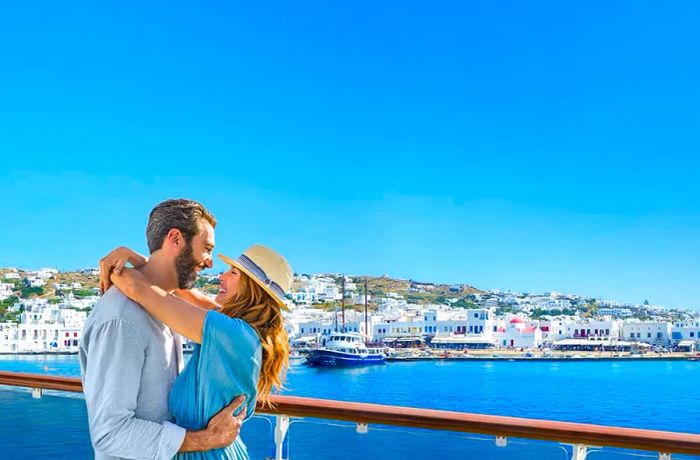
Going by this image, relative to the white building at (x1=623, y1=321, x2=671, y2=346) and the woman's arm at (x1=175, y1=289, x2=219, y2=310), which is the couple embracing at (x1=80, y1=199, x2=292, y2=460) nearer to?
the woman's arm at (x1=175, y1=289, x2=219, y2=310)

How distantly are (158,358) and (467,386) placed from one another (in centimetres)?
5052

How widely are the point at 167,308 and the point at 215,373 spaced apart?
5.6 inches

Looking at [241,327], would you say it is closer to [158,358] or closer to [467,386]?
[158,358]

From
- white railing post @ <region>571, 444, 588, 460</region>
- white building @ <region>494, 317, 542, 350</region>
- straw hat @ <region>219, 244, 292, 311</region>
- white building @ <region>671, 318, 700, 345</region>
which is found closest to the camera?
straw hat @ <region>219, 244, 292, 311</region>

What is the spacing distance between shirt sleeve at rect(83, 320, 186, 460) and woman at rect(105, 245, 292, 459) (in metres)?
0.07

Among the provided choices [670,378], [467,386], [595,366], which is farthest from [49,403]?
[595,366]

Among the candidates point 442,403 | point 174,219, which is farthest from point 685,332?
point 174,219

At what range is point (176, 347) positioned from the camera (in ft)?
4.72

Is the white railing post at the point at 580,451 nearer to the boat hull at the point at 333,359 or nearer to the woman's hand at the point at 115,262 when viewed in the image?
the woman's hand at the point at 115,262

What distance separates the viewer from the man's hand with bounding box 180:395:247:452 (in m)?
1.33

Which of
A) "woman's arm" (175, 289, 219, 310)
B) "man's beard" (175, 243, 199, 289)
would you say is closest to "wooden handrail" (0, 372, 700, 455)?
"woman's arm" (175, 289, 219, 310)

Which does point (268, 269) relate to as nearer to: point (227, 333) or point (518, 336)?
point (227, 333)

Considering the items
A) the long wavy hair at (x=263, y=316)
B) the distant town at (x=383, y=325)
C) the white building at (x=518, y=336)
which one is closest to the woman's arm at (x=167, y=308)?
the long wavy hair at (x=263, y=316)

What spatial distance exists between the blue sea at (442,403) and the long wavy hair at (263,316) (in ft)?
2.87
